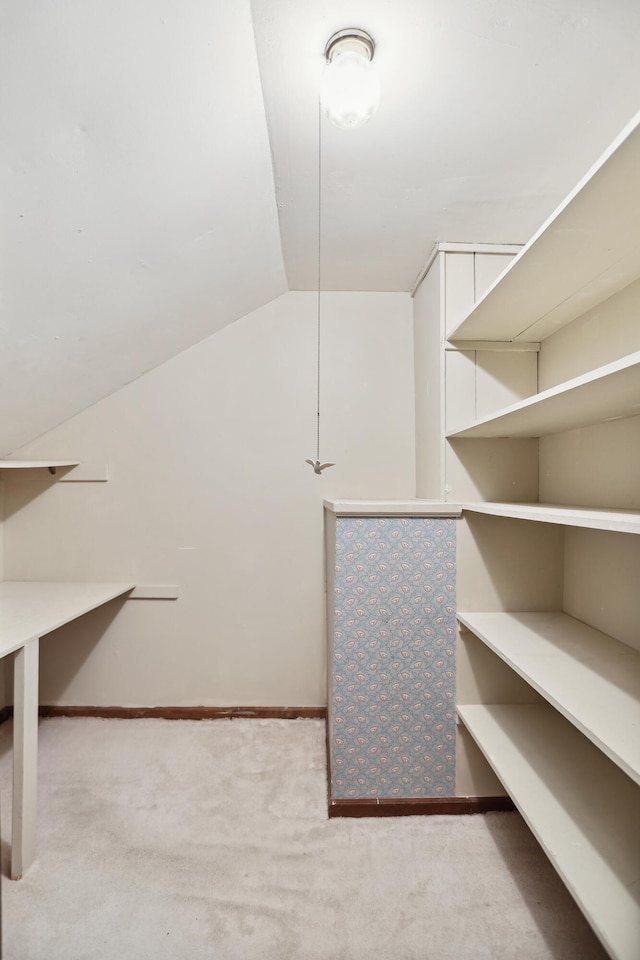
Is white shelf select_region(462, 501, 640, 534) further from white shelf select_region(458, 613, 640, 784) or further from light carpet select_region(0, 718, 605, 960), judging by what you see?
light carpet select_region(0, 718, 605, 960)

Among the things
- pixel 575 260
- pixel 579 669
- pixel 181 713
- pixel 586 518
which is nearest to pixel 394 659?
pixel 579 669

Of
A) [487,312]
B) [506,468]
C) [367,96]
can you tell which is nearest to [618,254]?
[487,312]

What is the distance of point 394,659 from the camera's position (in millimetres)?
1747

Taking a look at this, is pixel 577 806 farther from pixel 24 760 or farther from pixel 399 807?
pixel 24 760

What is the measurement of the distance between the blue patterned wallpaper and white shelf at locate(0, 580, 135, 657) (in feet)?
3.25

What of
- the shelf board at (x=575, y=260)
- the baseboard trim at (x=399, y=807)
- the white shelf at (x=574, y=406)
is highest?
the shelf board at (x=575, y=260)

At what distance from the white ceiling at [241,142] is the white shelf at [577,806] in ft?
5.77

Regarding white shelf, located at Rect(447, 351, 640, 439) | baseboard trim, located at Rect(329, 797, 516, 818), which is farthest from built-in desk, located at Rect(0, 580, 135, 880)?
white shelf, located at Rect(447, 351, 640, 439)

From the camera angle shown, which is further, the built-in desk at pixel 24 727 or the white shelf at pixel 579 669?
the built-in desk at pixel 24 727

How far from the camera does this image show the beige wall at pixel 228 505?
242 cm

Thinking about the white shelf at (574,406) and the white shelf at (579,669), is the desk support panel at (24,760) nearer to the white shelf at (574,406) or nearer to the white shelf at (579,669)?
the white shelf at (579,669)

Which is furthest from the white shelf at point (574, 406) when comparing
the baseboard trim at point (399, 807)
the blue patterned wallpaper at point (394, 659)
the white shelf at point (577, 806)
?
the baseboard trim at point (399, 807)

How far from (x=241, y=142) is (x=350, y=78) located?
39 centimetres

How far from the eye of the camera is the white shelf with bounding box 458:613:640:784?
3.31 feet
